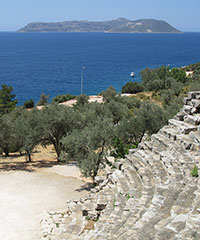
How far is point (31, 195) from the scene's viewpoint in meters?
19.8

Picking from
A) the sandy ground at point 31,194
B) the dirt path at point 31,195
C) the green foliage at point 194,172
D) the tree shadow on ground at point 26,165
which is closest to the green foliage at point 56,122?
the tree shadow on ground at point 26,165

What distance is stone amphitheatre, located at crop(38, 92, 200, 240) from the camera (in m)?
9.29

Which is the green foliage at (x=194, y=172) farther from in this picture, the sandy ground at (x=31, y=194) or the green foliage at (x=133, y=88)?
the green foliage at (x=133, y=88)

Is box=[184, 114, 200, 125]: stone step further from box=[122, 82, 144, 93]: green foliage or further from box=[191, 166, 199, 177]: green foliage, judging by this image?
box=[122, 82, 144, 93]: green foliage

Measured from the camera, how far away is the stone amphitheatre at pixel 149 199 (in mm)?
9289

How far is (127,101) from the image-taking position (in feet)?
159

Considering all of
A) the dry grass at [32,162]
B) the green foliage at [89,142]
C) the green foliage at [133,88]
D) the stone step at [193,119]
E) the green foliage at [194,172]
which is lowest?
the dry grass at [32,162]

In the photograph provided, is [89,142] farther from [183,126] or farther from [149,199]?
[149,199]

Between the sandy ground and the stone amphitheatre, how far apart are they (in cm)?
105

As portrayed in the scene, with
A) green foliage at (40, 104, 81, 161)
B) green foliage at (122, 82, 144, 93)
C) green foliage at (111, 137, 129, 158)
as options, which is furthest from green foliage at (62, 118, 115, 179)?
green foliage at (122, 82, 144, 93)

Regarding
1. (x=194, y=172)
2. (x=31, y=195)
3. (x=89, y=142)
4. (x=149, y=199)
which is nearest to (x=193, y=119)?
(x=194, y=172)

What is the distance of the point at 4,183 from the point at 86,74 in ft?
304

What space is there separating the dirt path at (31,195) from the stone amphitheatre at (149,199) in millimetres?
997

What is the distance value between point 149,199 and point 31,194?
10.3m
